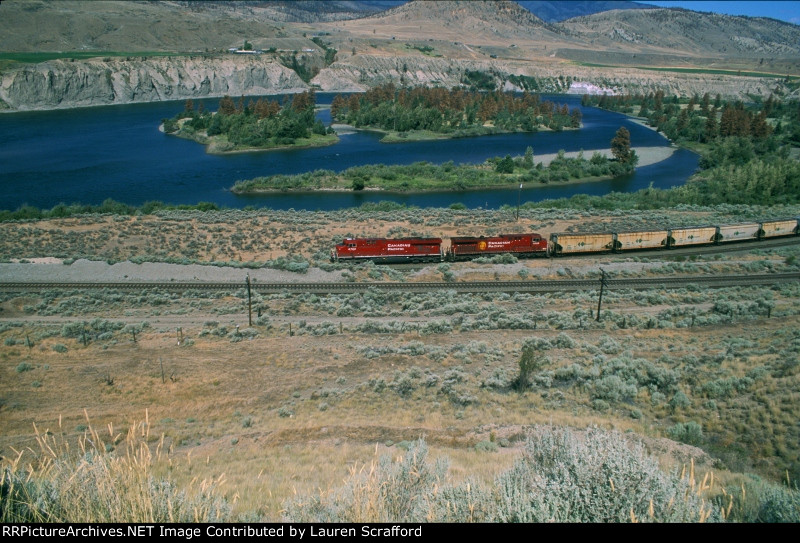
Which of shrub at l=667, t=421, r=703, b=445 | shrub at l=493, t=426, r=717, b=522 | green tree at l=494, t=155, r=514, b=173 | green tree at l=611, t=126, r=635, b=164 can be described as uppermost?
green tree at l=611, t=126, r=635, b=164

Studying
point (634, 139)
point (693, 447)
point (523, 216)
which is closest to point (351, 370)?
point (693, 447)

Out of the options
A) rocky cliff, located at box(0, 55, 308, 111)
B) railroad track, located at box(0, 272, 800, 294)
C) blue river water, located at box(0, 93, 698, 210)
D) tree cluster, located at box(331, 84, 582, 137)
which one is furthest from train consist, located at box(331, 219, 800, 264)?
rocky cliff, located at box(0, 55, 308, 111)

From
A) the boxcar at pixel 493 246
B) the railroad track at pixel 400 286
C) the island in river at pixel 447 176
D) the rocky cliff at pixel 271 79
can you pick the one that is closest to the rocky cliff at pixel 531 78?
the rocky cliff at pixel 271 79

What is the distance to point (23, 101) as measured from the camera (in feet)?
377

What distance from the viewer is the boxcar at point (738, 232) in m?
37.0

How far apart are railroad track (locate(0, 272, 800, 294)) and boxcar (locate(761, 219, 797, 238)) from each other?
10.7 m

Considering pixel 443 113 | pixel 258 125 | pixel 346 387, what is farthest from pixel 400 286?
pixel 443 113

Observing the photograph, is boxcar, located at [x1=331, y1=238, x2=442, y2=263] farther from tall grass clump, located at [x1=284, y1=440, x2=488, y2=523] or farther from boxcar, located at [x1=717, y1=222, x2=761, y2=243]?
tall grass clump, located at [x1=284, y1=440, x2=488, y2=523]

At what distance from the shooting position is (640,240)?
115 feet

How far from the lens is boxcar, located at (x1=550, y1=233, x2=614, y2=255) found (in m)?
34.4

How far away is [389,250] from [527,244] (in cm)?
888

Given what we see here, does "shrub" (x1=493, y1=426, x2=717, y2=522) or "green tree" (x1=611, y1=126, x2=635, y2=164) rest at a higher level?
"green tree" (x1=611, y1=126, x2=635, y2=164)

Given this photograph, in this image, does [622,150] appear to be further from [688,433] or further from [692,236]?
[688,433]
